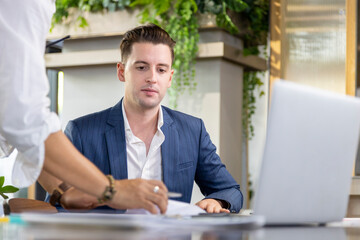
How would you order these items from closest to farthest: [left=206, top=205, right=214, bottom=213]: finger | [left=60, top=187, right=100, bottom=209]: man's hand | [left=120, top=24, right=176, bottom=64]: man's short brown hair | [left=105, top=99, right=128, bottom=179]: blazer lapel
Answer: [left=60, top=187, right=100, bottom=209]: man's hand, [left=206, top=205, right=214, bottom=213]: finger, [left=105, top=99, right=128, bottom=179]: blazer lapel, [left=120, top=24, right=176, bottom=64]: man's short brown hair

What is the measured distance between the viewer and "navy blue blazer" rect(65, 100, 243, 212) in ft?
6.80

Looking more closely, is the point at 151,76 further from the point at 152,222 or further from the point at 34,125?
the point at 152,222

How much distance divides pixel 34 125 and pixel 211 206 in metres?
0.79

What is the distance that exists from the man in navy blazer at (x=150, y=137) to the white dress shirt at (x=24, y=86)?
825mm

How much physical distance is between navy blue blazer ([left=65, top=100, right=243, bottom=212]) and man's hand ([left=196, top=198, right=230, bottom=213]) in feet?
0.24

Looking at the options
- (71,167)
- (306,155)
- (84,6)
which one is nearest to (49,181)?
(71,167)

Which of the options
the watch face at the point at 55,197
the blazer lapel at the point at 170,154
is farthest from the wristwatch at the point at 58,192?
the blazer lapel at the point at 170,154

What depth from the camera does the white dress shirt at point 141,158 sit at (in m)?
2.11

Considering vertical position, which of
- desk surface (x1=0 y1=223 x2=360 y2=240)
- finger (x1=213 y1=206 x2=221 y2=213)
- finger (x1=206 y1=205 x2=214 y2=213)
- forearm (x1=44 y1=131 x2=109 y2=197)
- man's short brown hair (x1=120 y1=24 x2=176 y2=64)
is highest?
man's short brown hair (x1=120 y1=24 x2=176 y2=64)

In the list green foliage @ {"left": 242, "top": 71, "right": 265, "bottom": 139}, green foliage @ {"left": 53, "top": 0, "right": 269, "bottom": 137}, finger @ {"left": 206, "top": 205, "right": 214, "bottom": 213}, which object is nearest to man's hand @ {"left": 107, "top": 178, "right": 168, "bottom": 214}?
finger @ {"left": 206, "top": 205, "right": 214, "bottom": 213}

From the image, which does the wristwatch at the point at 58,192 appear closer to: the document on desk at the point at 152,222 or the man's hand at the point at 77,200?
the man's hand at the point at 77,200

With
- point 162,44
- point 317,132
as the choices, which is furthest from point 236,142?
point 317,132

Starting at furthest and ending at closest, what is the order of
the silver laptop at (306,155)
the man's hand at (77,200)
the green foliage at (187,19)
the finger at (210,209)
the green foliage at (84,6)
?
the green foliage at (84,6) → the green foliage at (187,19) → the finger at (210,209) → the man's hand at (77,200) → the silver laptop at (306,155)

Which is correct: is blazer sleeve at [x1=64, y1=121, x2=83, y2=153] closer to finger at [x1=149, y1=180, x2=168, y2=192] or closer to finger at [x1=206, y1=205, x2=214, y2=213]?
finger at [x1=206, y1=205, x2=214, y2=213]
